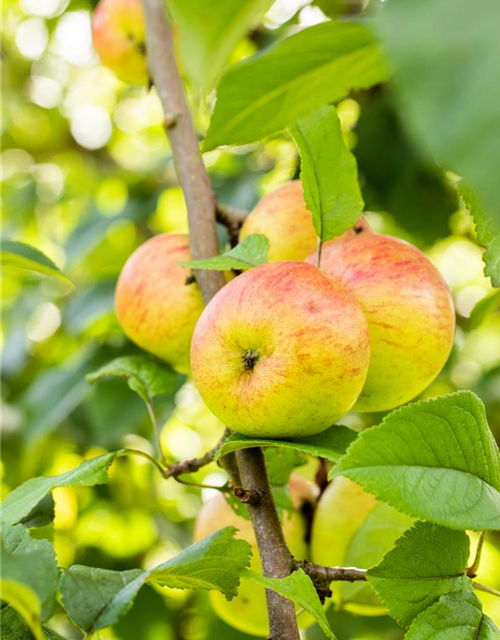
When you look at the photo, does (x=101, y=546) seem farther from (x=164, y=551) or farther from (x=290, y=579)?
(x=290, y=579)

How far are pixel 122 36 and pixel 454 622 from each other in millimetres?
1104

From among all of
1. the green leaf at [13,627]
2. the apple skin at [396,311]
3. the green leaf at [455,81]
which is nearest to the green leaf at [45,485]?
the green leaf at [13,627]

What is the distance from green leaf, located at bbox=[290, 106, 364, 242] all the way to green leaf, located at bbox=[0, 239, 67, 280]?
352 mm

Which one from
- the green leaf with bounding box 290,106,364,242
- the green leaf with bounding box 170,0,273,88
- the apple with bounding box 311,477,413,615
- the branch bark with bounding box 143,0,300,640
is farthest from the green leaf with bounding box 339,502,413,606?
the green leaf with bounding box 170,0,273,88

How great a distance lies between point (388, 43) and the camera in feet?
1.13

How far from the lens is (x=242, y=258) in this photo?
79cm

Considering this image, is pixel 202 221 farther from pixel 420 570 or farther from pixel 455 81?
pixel 455 81

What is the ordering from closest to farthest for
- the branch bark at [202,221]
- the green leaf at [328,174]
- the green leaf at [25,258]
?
the branch bark at [202,221] < the green leaf at [328,174] < the green leaf at [25,258]

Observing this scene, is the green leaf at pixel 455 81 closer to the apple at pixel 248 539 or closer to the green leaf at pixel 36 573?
the green leaf at pixel 36 573

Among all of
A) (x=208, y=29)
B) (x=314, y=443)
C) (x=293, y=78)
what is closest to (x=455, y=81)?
(x=208, y=29)

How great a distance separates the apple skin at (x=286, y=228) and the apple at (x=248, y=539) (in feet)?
1.20

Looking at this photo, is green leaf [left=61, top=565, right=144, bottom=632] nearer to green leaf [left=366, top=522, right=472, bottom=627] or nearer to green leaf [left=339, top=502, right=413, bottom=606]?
green leaf [left=366, top=522, right=472, bottom=627]

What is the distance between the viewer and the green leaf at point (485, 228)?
2.22 feet

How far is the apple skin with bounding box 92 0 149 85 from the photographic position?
4.27ft
